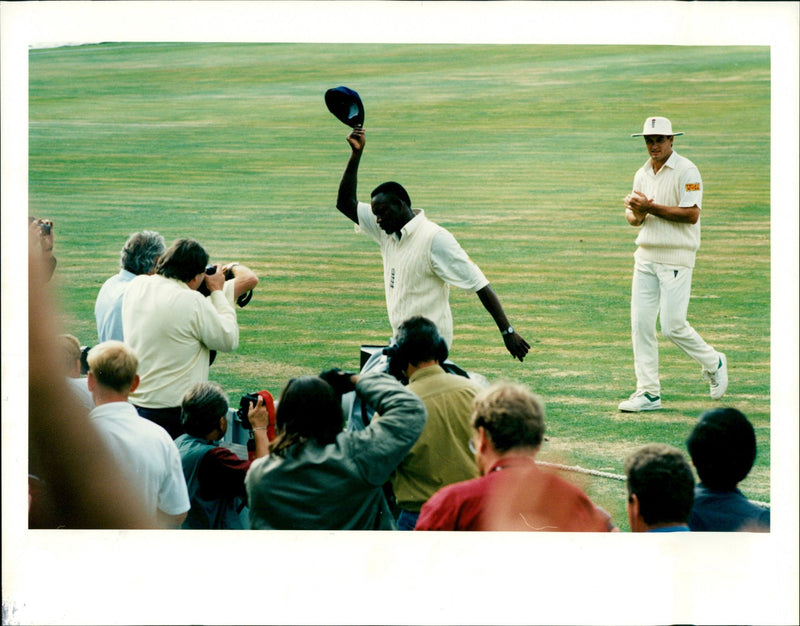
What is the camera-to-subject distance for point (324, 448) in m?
3.45

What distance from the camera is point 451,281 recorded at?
4484mm

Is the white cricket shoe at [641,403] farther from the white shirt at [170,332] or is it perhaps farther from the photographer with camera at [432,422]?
the white shirt at [170,332]


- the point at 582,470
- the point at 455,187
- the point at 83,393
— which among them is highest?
the point at 455,187

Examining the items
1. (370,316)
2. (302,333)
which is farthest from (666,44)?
(302,333)

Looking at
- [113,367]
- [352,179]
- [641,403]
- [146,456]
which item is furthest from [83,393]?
[641,403]

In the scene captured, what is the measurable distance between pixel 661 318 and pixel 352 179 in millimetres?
1868

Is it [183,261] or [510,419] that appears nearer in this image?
[510,419]

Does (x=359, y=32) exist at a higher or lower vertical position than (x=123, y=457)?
higher

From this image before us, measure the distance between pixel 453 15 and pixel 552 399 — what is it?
202cm

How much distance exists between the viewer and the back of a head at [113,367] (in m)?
3.70

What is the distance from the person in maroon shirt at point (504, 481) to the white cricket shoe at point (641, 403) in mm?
1948

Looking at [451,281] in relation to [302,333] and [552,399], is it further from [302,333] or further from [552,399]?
[302,333]

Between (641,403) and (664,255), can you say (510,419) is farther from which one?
(664,255)

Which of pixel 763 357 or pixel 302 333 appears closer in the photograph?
pixel 763 357
